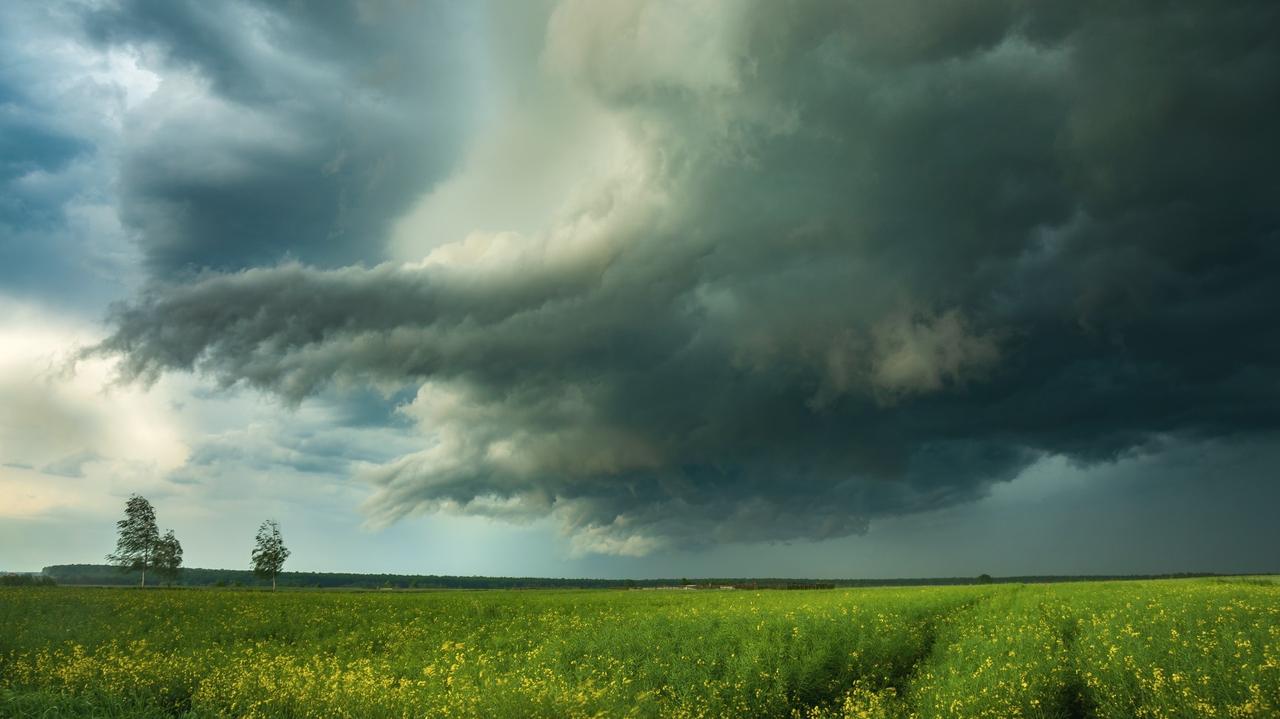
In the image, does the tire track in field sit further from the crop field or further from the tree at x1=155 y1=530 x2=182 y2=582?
the tree at x1=155 y1=530 x2=182 y2=582

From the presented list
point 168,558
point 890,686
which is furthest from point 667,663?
point 168,558

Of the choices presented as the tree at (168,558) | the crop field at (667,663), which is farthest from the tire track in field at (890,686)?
the tree at (168,558)

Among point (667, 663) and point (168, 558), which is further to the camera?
point (168, 558)

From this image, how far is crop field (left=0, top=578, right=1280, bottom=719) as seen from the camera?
53.3 feet

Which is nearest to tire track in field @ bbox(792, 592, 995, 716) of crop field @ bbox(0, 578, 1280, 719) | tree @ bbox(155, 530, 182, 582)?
crop field @ bbox(0, 578, 1280, 719)

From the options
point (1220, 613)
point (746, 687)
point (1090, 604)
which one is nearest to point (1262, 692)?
point (746, 687)

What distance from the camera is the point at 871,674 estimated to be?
23.4 meters

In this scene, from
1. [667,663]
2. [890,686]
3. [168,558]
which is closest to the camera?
[890,686]

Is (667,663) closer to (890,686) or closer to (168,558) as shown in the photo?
(890,686)

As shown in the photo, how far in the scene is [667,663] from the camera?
2338 centimetres

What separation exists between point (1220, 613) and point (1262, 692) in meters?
16.1

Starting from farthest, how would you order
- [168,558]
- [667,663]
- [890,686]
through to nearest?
[168,558]
[667,663]
[890,686]

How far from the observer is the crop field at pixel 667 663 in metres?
16.2

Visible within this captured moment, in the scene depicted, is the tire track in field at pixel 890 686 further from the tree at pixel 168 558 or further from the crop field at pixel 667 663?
the tree at pixel 168 558
